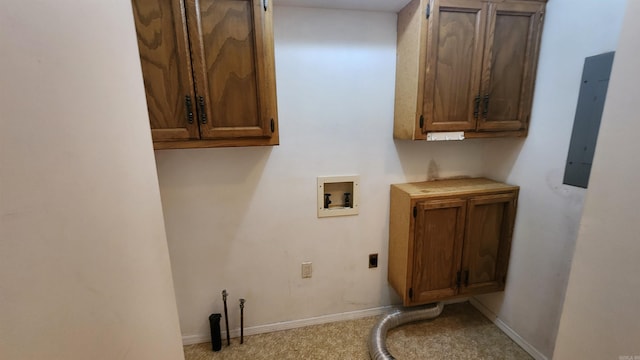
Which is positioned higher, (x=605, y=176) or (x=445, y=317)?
(x=605, y=176)

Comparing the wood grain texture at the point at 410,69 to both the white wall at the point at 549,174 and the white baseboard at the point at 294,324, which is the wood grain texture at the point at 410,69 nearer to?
the white wall at the point at 549,174

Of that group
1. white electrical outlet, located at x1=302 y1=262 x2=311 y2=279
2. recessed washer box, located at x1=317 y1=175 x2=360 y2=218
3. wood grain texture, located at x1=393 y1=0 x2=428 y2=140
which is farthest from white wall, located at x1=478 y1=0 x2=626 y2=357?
white electrical outlet, located at x1=302 y1=262 x2=311 y2=279

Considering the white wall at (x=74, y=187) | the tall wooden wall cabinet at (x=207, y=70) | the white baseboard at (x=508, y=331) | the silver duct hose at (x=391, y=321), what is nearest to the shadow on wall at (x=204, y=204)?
the tall wooden wall cabinet at (x=207, y=70)

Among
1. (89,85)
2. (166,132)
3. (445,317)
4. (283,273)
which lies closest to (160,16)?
(166,132)

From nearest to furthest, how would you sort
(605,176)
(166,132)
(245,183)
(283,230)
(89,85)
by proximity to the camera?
1. (89,85)
2. (605,176)
3. (166,132)
4. (245,183)
5. (283,230)

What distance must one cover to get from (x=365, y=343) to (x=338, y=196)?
3.51 feet

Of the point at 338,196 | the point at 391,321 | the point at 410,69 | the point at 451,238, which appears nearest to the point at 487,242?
the point at 451,238

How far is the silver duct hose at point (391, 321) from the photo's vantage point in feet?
5.46

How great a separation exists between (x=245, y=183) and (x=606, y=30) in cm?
212

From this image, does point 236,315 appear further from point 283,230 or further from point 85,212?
point 85,212

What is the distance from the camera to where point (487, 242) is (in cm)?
179

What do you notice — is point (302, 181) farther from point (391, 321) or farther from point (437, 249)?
point (391, 321)

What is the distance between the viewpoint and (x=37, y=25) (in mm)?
450

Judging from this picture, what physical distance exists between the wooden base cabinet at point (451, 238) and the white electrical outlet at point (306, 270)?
656 millimetres
